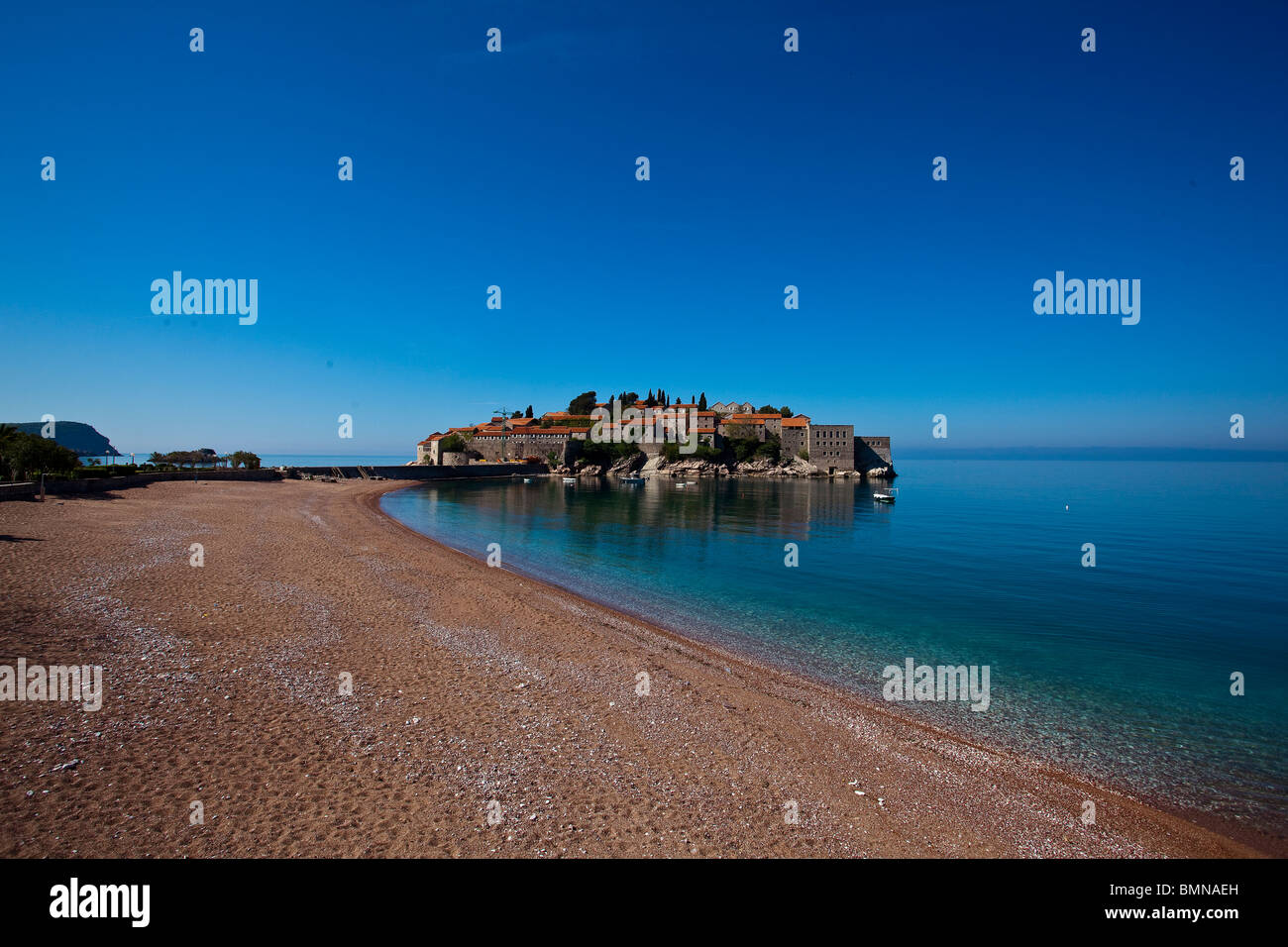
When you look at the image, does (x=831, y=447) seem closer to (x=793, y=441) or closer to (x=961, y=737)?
(x=793, y=441)

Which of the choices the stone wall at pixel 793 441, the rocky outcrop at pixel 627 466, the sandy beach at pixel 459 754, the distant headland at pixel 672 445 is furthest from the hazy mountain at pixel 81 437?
the sandy beach at pixel 459 754

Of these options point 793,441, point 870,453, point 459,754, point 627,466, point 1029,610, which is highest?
point 793,441

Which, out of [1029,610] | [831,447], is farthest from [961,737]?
[831,447]

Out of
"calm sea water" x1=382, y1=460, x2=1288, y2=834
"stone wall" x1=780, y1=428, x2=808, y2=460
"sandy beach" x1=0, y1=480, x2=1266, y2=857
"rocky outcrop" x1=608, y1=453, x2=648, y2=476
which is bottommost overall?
"calm sea water" x1=382, y1=460, x2=1288, y2=834

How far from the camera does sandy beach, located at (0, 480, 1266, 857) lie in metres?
5.63

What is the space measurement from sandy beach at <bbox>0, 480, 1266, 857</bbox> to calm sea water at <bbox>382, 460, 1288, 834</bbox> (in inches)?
75.8

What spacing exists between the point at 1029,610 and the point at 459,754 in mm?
18154

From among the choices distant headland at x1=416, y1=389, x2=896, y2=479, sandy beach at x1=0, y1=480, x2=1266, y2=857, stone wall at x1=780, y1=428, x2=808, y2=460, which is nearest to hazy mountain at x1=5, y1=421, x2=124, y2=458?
distant headland at x1=416, y1=389, x2=896, y2=479

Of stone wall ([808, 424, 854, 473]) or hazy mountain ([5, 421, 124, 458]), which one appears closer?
stone wall ([808, 424, 854, 473])

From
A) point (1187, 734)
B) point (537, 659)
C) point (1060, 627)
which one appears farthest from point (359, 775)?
point (1060, 627)

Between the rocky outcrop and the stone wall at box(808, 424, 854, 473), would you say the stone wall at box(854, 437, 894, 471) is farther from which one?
the rocky outcrop

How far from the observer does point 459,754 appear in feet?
23.7
